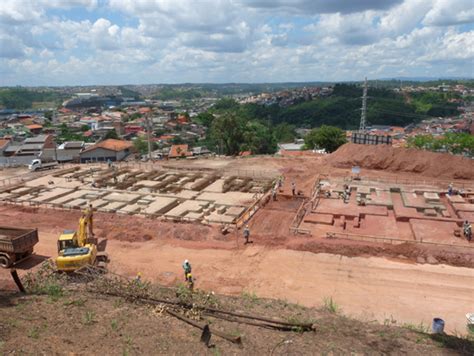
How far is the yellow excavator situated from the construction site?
4.18 ft

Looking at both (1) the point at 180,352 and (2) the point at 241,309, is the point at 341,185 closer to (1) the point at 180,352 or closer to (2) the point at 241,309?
(2) the point at 241,309

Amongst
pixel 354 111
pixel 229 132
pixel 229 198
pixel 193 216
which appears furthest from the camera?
pixel 354 111

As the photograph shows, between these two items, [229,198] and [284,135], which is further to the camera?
[284,135]

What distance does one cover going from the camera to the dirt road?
13.8m

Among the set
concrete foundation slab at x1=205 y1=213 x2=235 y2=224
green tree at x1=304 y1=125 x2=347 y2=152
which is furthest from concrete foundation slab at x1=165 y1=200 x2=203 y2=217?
green tree at x1=304 y1=125 x2=347 y2=152

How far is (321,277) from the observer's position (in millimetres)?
16156

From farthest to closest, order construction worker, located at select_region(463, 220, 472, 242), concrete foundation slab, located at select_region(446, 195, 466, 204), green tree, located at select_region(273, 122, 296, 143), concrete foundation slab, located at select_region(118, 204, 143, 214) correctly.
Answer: green tree, located at select_region(273, 122, 296, 143)
concrete foundation slab, located at select_region(446, 195, 466, 204)
concrete foundation slab, located at select_region(118, 204, 143, 214)
construction worker, located at select_region(463, 220, 472, 242)

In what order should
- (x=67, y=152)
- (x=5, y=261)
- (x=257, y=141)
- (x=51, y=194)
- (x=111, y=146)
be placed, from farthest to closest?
(x=257, y=141)
(x=111, y=146)
(x=67, y=152)
(x=51, y=194)
(x=5, y=261)

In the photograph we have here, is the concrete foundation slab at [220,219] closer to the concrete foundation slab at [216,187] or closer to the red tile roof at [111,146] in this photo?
the concrete foundation slab at [216,187]

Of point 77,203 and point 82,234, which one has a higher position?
point 82,234

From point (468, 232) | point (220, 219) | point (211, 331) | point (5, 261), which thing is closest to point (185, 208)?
point (220, 219)

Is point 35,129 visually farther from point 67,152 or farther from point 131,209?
point 131,209

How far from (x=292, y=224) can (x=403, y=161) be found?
17.2m

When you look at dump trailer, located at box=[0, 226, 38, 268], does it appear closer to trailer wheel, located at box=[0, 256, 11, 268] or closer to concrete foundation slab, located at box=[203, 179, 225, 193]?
trailer wheel, located at box=[0, 256, 11, 268]
